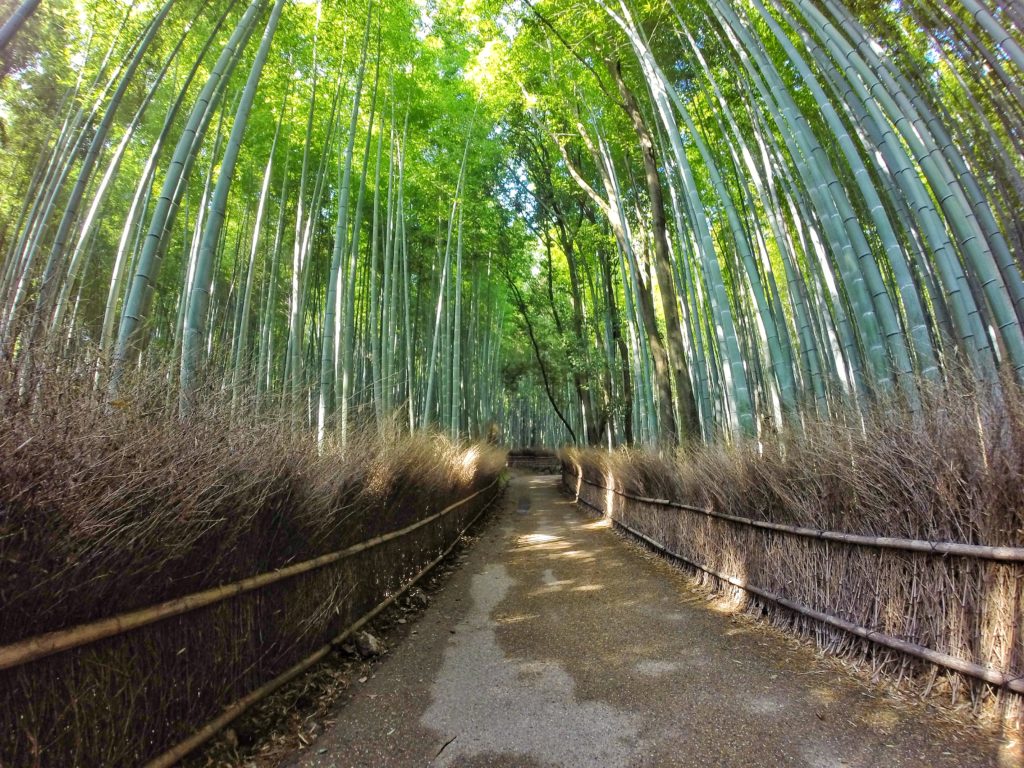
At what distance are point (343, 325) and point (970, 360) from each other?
5.74 m

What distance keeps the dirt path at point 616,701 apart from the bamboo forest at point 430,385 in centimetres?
6

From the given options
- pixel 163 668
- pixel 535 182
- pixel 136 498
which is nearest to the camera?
pixel 136 498

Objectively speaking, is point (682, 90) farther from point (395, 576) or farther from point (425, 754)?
point (425, 754)

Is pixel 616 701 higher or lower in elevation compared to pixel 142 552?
lower

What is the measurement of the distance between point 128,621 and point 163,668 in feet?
0.88

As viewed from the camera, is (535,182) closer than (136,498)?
No

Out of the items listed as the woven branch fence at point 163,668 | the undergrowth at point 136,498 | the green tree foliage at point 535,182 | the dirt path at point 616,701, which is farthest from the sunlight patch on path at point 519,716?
the green tree foliage at point 535,182

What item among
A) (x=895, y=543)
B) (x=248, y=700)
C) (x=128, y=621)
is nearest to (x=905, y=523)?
(x=895, y=543)

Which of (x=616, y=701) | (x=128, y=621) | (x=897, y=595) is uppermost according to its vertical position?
(x=128, y=621)

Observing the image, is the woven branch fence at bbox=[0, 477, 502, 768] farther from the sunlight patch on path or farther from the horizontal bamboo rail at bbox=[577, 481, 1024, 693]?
the horizontal bamboo rail at bbox=[577, 481, 1024, 693]

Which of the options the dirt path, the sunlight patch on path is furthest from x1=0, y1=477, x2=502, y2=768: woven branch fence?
the sunlight patch on path

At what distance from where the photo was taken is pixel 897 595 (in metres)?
2.18

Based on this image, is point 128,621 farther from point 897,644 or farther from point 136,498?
point 897,644

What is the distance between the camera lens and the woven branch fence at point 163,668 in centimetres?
118
